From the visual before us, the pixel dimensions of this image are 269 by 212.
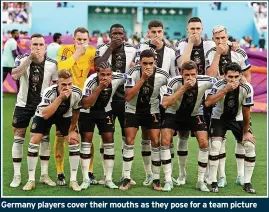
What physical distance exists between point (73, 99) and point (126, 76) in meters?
0.75

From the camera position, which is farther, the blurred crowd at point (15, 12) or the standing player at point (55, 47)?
the blurred crowd at point (15, 12)

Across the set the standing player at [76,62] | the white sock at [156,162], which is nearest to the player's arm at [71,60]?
the standing player at [76,62]

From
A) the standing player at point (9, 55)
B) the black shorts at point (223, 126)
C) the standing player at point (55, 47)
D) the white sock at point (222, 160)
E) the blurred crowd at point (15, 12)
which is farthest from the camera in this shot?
the blurred crowd at point (15, 12)

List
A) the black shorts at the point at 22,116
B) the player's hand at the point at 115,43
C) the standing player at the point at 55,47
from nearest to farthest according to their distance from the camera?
the black shorts at the point at 22,116, the player's hand at the point at 115,43, the standing player at the point at 55,47

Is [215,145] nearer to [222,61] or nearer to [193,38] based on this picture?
[222,61]

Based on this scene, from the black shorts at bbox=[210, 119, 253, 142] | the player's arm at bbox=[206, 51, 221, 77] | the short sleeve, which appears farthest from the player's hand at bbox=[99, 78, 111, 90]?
the short sleeve

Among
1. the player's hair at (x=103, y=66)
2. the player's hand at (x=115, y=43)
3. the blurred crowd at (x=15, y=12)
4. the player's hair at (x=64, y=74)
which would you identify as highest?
the blurred crowd at (x=15, y=12)

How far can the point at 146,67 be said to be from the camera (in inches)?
258

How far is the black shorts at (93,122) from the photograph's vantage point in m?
6.93

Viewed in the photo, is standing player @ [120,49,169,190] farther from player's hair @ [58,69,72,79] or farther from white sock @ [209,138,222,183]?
player's hair @ [58,69,72,79]

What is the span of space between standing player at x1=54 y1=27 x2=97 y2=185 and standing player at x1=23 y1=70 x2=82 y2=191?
0.33m

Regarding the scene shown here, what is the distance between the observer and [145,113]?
7000mm

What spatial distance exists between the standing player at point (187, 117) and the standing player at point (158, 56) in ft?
0.92

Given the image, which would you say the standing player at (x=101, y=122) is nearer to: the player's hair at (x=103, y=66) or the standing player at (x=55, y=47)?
the player's hair at (x=103, y=66)
